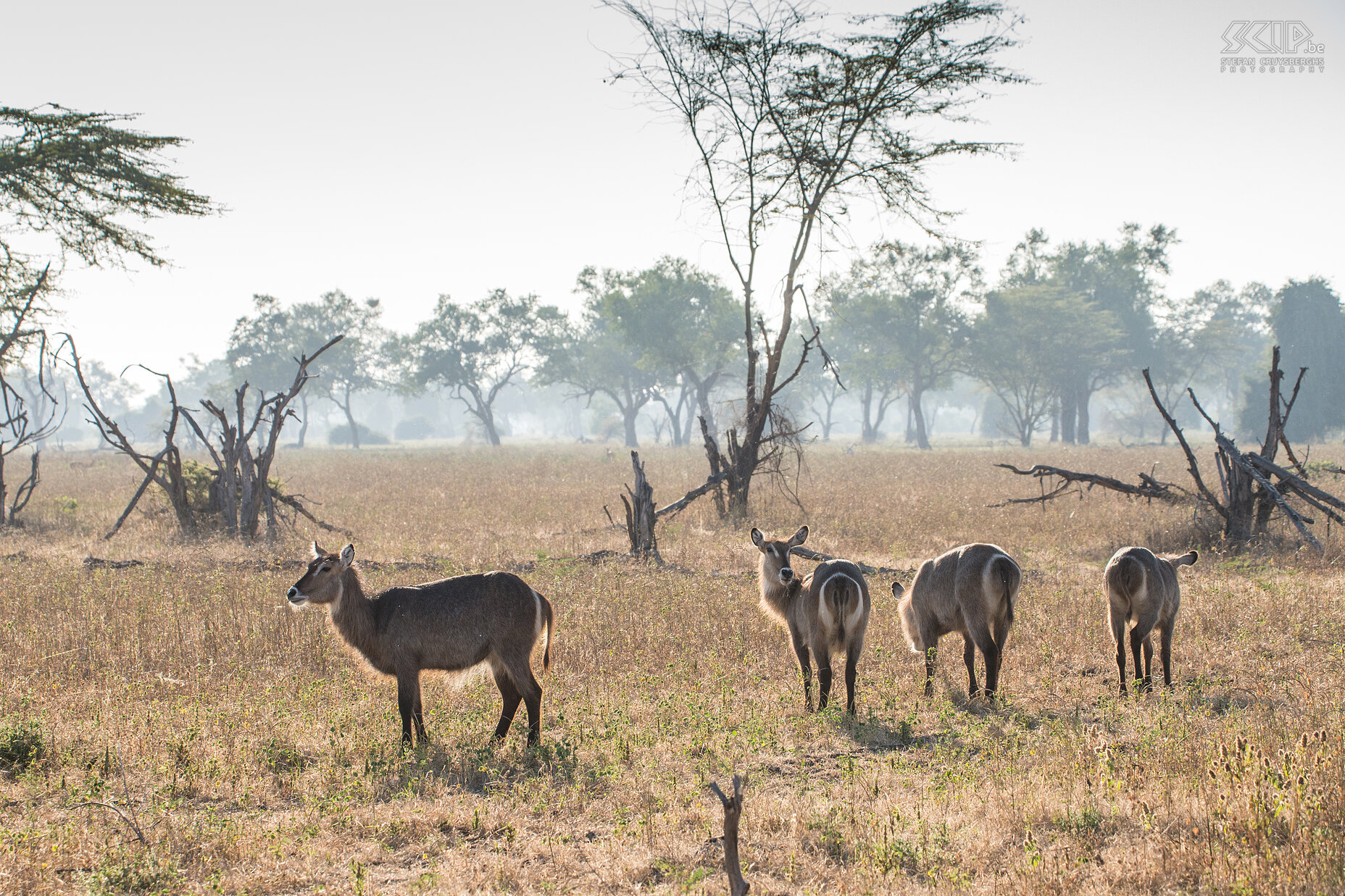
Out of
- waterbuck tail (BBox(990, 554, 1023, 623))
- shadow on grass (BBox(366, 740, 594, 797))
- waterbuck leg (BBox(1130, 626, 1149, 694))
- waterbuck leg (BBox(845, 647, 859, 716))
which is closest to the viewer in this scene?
shadow on grass (BBox(366, 740, 594, 797))

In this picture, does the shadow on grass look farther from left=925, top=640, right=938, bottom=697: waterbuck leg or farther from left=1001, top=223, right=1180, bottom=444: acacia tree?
left=1001, top=223, right=1180, bottom=444: acacia tree

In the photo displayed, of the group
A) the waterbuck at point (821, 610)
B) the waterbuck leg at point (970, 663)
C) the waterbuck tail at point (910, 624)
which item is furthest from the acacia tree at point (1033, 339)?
the waterbuck at point (821, 610)

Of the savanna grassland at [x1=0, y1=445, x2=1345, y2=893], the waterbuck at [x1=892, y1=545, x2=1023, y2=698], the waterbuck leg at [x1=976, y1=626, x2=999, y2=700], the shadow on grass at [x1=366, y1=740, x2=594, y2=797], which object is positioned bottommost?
the shadow on grass at [x1=366, y1=740, x2=594, y2=797]

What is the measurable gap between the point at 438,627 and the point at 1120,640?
214 inches

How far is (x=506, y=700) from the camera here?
623cm

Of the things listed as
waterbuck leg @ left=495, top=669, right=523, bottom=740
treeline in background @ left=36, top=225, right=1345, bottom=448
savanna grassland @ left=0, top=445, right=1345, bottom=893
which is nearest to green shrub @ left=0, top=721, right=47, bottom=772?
savanna grassland @ left=0, top=445, right=1345, bottom=893

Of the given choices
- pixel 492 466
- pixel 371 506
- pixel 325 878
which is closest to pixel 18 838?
pixel 325 878

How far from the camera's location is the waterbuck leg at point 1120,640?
22.4 ft

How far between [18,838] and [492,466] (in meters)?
34.1

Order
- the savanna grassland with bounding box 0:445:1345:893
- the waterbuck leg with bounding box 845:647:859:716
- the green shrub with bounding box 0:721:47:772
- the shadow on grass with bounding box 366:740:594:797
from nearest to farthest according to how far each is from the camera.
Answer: the savanna grassland with bounding box 0:445:1345:893 → the shadow on grass with bounding box 366:740:594:797 → the green shrub with bounding box 0:721:47:772 → the waterbuck leg with bounding box 845:647:859:716

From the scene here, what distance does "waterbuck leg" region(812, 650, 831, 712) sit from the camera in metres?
6.62

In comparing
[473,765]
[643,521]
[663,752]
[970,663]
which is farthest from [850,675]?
[643,521]

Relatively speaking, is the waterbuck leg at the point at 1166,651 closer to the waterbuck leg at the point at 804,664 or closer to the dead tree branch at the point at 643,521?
the waterbuck leg at the point at 804,664

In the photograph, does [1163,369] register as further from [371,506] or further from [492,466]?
[371,506]
